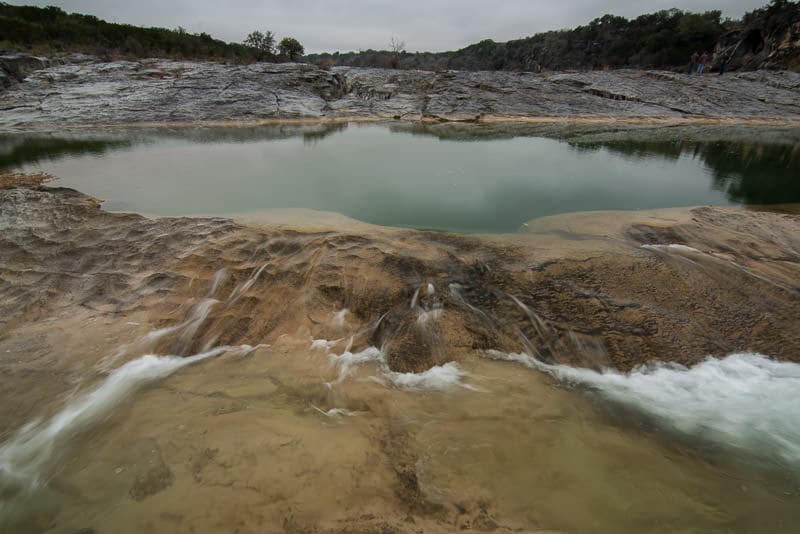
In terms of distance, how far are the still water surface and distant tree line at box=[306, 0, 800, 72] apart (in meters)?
20.4

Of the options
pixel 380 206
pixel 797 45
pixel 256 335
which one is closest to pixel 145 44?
pixel 380 206

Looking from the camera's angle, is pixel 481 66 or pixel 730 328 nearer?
pixel 730 328

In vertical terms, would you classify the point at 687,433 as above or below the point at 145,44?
below

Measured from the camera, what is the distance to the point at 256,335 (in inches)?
147

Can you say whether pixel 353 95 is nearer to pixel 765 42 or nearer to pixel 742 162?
pixel 742 162

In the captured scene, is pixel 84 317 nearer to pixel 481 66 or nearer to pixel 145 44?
pixel 145 44

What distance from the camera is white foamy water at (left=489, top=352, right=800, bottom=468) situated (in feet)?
9.20

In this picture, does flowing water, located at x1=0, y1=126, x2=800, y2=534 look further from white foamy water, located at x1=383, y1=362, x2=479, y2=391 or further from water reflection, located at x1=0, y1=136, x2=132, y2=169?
water reflection, located at x1=0, y1=136, x2=132, y2=169

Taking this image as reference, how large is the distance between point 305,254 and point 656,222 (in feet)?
18.1

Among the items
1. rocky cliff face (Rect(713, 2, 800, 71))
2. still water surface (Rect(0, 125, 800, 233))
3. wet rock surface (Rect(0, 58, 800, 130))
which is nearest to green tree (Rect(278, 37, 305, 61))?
wet rock surface (Rect(0, 58, 800, 130))

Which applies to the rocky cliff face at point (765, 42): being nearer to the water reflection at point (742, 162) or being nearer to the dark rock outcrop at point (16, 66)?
the water reflection at point (742, 162)

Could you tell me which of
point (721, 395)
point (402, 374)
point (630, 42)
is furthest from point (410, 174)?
point (630, 42)

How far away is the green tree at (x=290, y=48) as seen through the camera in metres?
37.2

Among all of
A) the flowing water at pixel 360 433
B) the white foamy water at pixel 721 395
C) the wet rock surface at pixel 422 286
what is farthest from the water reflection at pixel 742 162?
the white foamy water at pixel 721 395
